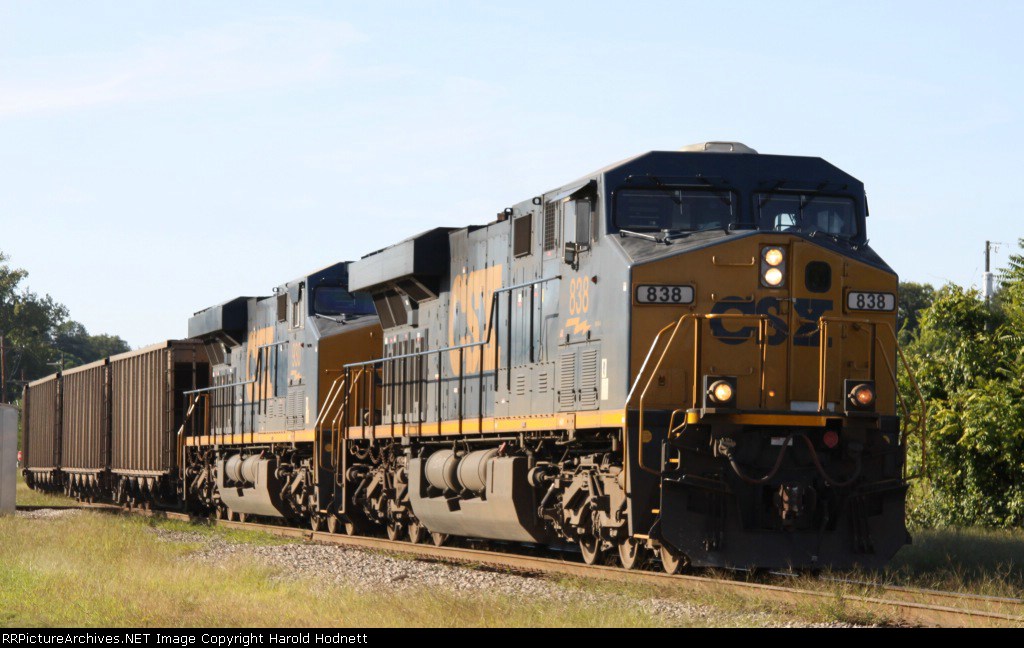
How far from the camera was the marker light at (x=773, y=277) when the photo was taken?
12.0 m

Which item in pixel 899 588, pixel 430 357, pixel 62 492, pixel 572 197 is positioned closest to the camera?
pixel 899 588

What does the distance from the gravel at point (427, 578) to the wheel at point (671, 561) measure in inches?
40.7

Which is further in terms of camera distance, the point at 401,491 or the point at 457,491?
the point at 401,491

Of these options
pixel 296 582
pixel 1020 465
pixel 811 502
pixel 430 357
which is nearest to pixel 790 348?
pixel 811 502

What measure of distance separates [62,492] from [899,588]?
34.2 metres

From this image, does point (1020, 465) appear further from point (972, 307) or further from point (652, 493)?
point (652, 493)

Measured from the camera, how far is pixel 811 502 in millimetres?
11484

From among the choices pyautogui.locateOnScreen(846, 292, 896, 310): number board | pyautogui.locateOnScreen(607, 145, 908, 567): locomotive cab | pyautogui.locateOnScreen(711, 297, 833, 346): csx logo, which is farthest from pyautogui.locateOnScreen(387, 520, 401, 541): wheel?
pyautogui.locateOnScreen(846, 292, 896, 310): number board

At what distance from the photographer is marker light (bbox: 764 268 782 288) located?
39.2 feet

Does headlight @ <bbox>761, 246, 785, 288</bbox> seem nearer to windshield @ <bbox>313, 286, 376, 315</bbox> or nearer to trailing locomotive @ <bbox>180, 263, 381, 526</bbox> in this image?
trailing locomotive @ <bbox>180, 263, 381, 526</bbox>

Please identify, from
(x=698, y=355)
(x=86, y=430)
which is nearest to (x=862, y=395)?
(x=698, y=355)

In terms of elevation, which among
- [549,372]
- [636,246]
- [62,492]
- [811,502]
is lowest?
[62,492]

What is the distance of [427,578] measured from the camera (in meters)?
12.5

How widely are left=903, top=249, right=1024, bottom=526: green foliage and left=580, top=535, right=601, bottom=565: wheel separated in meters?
8.70
